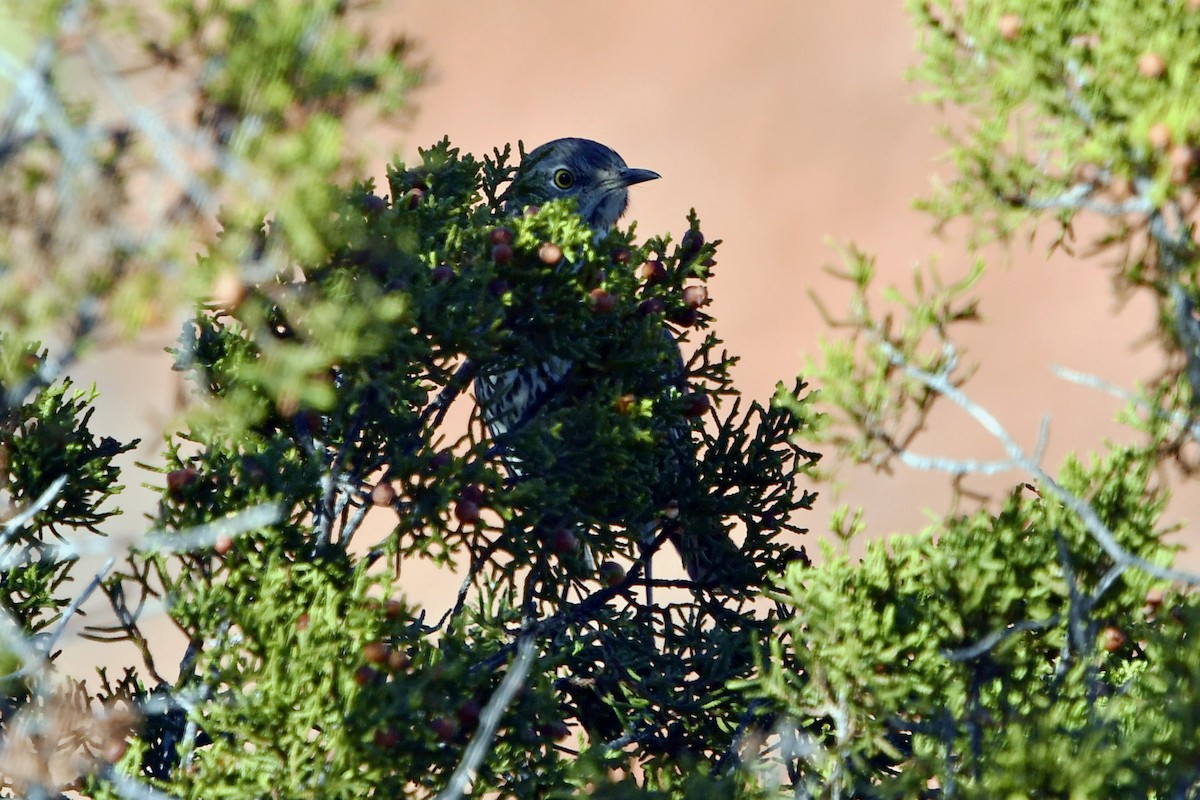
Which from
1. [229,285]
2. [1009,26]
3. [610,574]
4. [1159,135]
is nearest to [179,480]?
[229,285]

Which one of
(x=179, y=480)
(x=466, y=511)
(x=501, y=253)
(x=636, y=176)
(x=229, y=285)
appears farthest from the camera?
(x=636, y=176)

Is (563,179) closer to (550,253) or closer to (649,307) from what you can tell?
(649,307)

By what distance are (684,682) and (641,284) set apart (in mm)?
1431

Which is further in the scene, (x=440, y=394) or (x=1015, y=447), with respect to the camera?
(x=440, y=394)

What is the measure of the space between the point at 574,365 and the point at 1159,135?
81.1 inches

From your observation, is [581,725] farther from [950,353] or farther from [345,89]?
[345,89]

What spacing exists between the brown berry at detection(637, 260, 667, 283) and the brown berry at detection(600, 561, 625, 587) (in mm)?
1058

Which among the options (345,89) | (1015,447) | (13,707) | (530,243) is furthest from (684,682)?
(345,89)

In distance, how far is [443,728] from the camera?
127 inches

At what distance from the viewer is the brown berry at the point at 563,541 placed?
3.87 m

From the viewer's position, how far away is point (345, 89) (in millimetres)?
2572

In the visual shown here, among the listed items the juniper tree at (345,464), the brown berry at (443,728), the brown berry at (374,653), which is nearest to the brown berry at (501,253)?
the juniper tree at (345,464)

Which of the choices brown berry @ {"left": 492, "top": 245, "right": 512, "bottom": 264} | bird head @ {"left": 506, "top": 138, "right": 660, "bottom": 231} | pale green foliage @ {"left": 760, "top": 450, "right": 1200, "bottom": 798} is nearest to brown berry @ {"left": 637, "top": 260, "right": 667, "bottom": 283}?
brown berry @ {"left": 492, "top": 245, "right": 512, "bottom": 264}

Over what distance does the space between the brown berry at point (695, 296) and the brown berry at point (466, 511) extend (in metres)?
1.33
